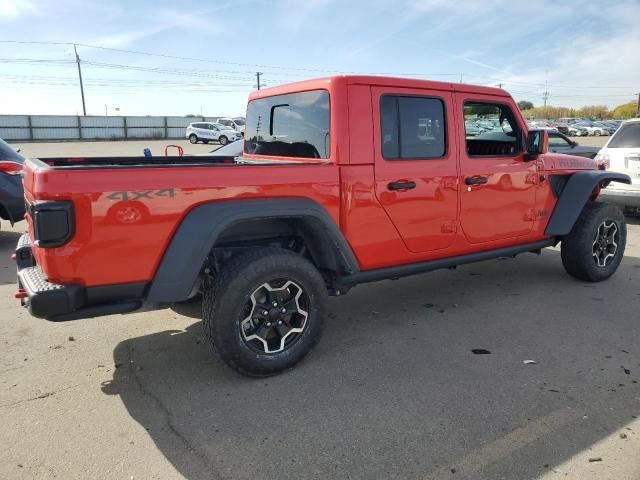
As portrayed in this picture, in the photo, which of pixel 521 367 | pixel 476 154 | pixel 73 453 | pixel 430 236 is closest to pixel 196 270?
pixel 73 453

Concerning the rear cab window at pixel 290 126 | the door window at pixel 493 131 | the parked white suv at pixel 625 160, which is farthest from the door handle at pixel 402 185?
the parked white suv at pixel 625 160

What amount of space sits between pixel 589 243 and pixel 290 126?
326 cm

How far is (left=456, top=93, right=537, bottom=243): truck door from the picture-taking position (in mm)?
4082

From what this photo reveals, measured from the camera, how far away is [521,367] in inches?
135

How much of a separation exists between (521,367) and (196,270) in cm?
227

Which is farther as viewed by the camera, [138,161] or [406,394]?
[138,161]

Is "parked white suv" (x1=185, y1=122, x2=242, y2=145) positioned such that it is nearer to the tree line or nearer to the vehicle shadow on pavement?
the vehicle shadow on pavement

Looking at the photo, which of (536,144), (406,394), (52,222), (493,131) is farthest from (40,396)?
(536,144)

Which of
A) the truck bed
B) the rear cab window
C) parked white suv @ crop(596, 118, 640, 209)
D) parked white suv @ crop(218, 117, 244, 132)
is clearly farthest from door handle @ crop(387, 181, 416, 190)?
parked white suv @ crop(218, 117, 244, 132)

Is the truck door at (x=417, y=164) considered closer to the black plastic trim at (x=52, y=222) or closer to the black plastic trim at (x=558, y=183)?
the black plastic trim at (x=558, y=183)

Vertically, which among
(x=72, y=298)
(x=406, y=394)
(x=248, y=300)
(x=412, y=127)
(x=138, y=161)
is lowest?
(x=406, y=394)

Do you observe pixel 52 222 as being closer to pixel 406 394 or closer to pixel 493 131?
pixel 406 394

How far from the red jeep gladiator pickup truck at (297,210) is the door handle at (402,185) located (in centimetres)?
1

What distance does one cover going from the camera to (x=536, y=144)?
4422mm
